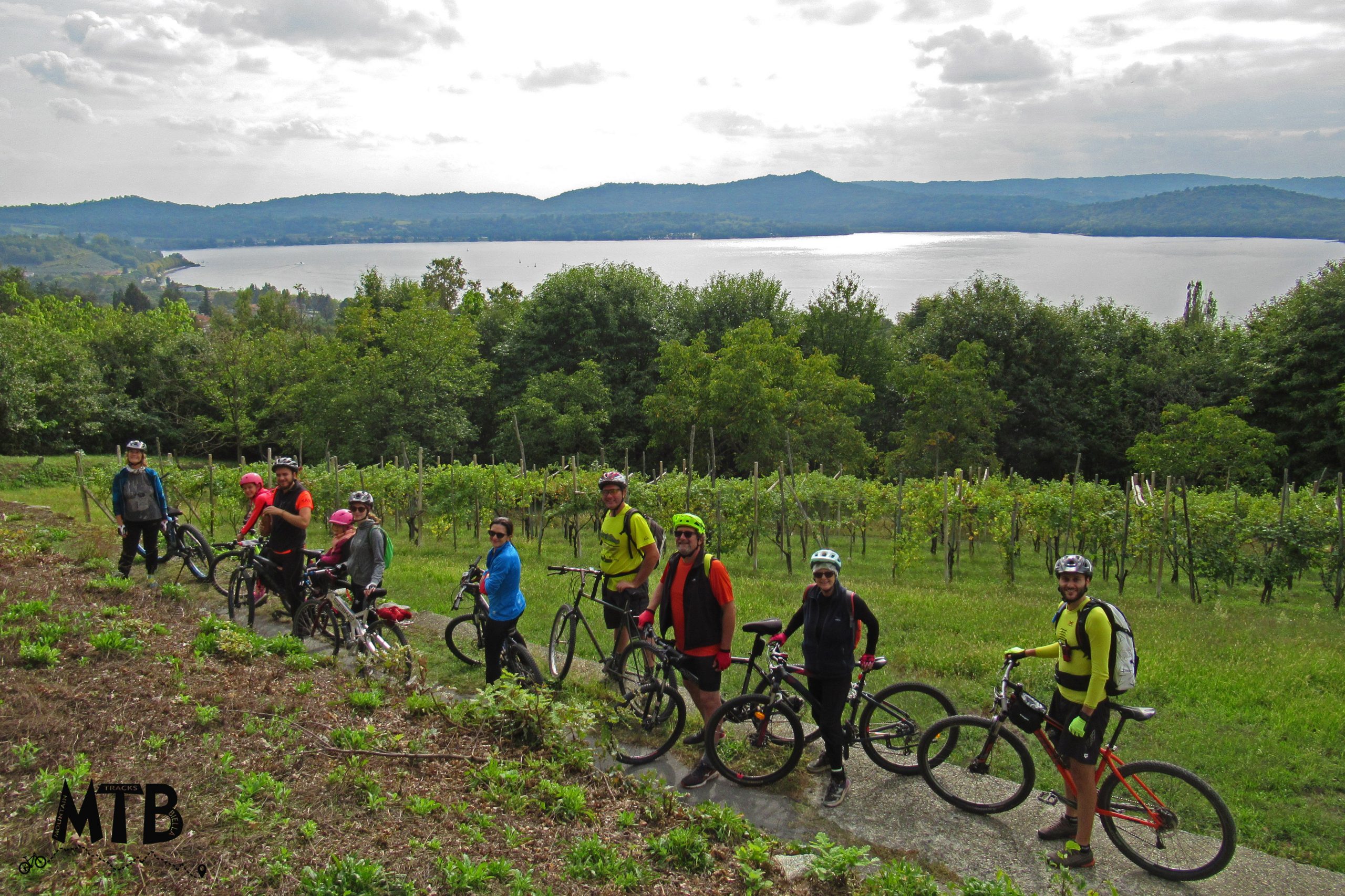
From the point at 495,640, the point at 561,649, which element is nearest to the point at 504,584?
the point at 495,640

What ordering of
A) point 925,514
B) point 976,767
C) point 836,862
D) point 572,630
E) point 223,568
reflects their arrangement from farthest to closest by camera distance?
point 925,514, point 223,568, point 572,630, point 976,767, point 836,862

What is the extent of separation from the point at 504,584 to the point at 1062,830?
4.55m

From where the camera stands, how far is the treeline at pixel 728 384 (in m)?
32.0

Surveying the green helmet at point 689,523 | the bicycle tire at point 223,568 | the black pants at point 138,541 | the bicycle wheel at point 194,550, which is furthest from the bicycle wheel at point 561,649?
the bicycle wheel at point 194,550

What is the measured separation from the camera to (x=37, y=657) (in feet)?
25.2

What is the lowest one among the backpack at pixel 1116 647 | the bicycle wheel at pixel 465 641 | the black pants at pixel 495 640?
the bicycle wheel at pixel 465 641

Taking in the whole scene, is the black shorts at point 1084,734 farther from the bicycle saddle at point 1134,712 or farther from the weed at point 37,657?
the weed at point 37,657

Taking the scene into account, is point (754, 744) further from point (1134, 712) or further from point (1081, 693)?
point (1134, 712)

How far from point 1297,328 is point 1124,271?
561 feet

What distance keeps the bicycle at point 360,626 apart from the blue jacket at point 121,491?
3.22 m

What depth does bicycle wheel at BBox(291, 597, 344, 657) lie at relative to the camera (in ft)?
28.9

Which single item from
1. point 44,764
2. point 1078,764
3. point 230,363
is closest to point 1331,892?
point 1078,764

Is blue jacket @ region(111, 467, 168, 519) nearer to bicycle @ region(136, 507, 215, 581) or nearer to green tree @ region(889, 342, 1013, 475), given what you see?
bicycle @ region(136, 507, 215, 581)

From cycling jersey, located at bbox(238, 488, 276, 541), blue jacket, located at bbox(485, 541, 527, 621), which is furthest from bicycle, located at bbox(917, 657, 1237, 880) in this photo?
cycling jersey, located at bbox(238, 488, 276, 541)
